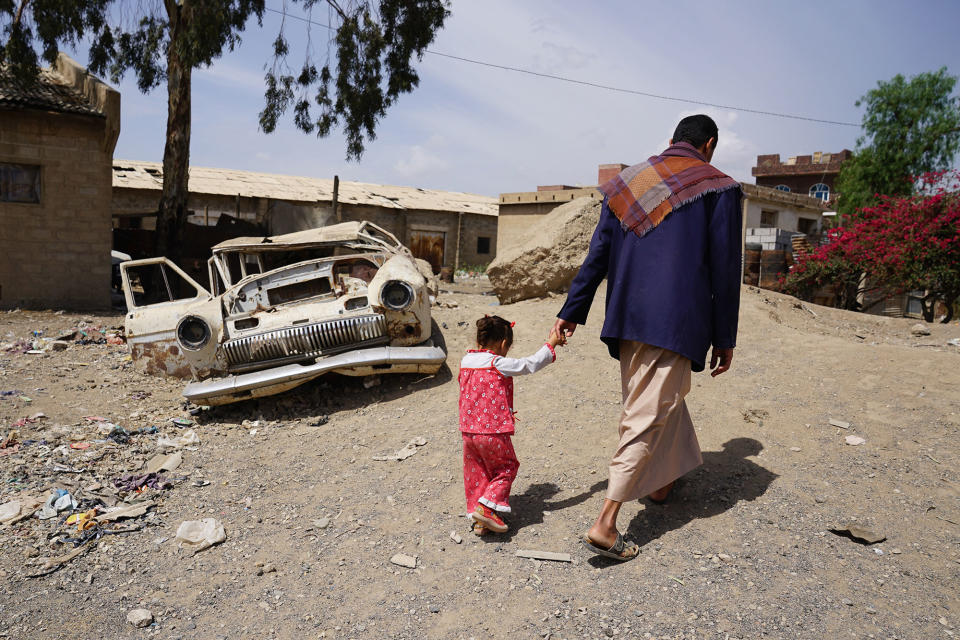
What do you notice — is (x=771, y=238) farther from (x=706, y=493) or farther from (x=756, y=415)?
(x=706, y=493)

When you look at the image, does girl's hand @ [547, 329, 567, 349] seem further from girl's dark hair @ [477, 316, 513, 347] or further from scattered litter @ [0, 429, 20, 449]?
scattered litter @ [0, 429, 20, 449]

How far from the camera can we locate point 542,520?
3.12 metres

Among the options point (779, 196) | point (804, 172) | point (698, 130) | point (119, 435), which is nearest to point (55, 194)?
point (119, 435)

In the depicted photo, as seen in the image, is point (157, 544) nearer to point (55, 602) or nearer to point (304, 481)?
point (55, 602)

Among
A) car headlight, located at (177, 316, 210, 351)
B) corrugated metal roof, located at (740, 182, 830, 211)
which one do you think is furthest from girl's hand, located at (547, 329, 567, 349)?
corrugated metal roof, located at (740, 182, 830, 211)

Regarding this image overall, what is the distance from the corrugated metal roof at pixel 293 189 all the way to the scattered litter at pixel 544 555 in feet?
57.7

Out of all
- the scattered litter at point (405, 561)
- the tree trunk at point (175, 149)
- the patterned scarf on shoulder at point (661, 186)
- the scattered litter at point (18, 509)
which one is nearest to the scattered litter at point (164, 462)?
the scattered litter at point (18, 509)

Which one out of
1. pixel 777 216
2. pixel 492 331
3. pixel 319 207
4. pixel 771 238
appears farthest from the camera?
pixel 319 207

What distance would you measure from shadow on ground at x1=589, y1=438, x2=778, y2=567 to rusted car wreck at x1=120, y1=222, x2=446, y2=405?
267 cm

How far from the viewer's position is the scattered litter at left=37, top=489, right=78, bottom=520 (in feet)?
12.1

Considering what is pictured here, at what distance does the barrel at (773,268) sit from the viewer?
1376cm

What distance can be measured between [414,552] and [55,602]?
1.65m

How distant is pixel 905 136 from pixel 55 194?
2787 centimetres

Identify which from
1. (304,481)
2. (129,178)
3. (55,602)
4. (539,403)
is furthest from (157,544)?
(129,178)
